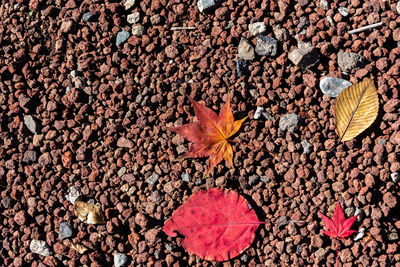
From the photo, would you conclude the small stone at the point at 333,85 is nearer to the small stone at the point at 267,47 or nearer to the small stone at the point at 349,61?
the small stone at the point at 349,61

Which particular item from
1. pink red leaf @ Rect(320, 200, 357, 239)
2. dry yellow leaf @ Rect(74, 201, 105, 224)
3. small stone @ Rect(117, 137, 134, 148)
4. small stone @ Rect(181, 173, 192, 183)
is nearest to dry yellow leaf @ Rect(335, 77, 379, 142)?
pink red leaf @ Rect(320, 200, 357, 239)

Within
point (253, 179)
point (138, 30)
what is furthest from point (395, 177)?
point (138, 30)

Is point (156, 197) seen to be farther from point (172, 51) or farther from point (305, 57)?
point (305, 57)

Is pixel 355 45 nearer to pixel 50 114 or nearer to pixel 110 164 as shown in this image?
pixel 110 164

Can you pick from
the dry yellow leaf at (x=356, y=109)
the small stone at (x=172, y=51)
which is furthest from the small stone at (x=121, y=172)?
the dry yellow leaf at (x=356, y=109)

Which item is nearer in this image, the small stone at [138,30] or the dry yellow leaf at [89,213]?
the dry yellow leaf at [89,213]

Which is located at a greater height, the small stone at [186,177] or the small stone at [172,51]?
the small stone at [172,51]
